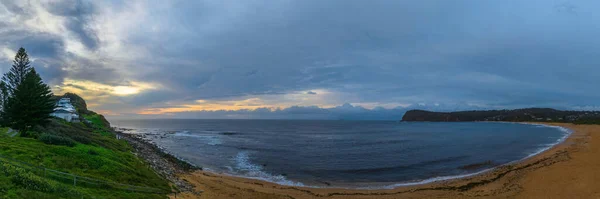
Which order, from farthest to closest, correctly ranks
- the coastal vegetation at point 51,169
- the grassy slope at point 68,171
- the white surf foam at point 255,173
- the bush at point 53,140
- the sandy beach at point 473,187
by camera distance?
the white surf foam at point 255,173 < the bush at point 53,140 < the sandy beach at point 473,187 < the coastal vegetation at point 51,169 < the grassy slope at point 68,171

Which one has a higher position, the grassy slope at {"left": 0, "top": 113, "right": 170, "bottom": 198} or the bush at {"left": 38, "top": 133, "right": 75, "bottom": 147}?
the bush at {"left": 38, "top": 133, "right": 75, "bottom": 147}

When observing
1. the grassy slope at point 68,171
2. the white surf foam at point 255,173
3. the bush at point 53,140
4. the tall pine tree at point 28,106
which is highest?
the tall pine tree at point 28,106

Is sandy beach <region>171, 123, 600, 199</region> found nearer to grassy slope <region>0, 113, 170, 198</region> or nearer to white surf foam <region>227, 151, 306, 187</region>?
white surf foam <region>227, 151, 306, 187</region>

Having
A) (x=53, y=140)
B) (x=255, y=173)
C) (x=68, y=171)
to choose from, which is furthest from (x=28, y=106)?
(x=255, y=173)

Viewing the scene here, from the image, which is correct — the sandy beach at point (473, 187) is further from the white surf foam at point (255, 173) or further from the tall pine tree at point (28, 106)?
the tall pine tree at point (28, 106)

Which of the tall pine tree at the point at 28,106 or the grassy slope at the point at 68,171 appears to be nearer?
the grassy slope at the point at 68,171

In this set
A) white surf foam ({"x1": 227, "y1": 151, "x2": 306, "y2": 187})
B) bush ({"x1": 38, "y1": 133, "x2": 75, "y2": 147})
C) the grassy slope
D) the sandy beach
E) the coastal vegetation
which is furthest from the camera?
white surf foam ({"x1": 227, "y1": 151, "x2": 306, "y2": 187})

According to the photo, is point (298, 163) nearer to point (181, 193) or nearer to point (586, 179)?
point (181, 193)

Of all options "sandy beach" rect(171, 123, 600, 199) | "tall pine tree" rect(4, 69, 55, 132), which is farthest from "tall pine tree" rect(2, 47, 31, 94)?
"sandy beach" rect(171, 123, 600, 199)

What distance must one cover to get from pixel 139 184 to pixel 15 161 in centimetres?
608

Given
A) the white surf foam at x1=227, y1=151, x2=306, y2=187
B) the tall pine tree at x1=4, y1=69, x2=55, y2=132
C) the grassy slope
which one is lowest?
the white surf foam at x1=227, y1=151, x2=306, y2=187

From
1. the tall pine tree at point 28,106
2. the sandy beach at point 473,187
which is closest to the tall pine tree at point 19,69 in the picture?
the tall pine tree at point 28,106

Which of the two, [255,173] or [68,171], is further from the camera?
[255,173]

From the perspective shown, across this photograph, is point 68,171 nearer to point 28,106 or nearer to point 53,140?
point 53,140
